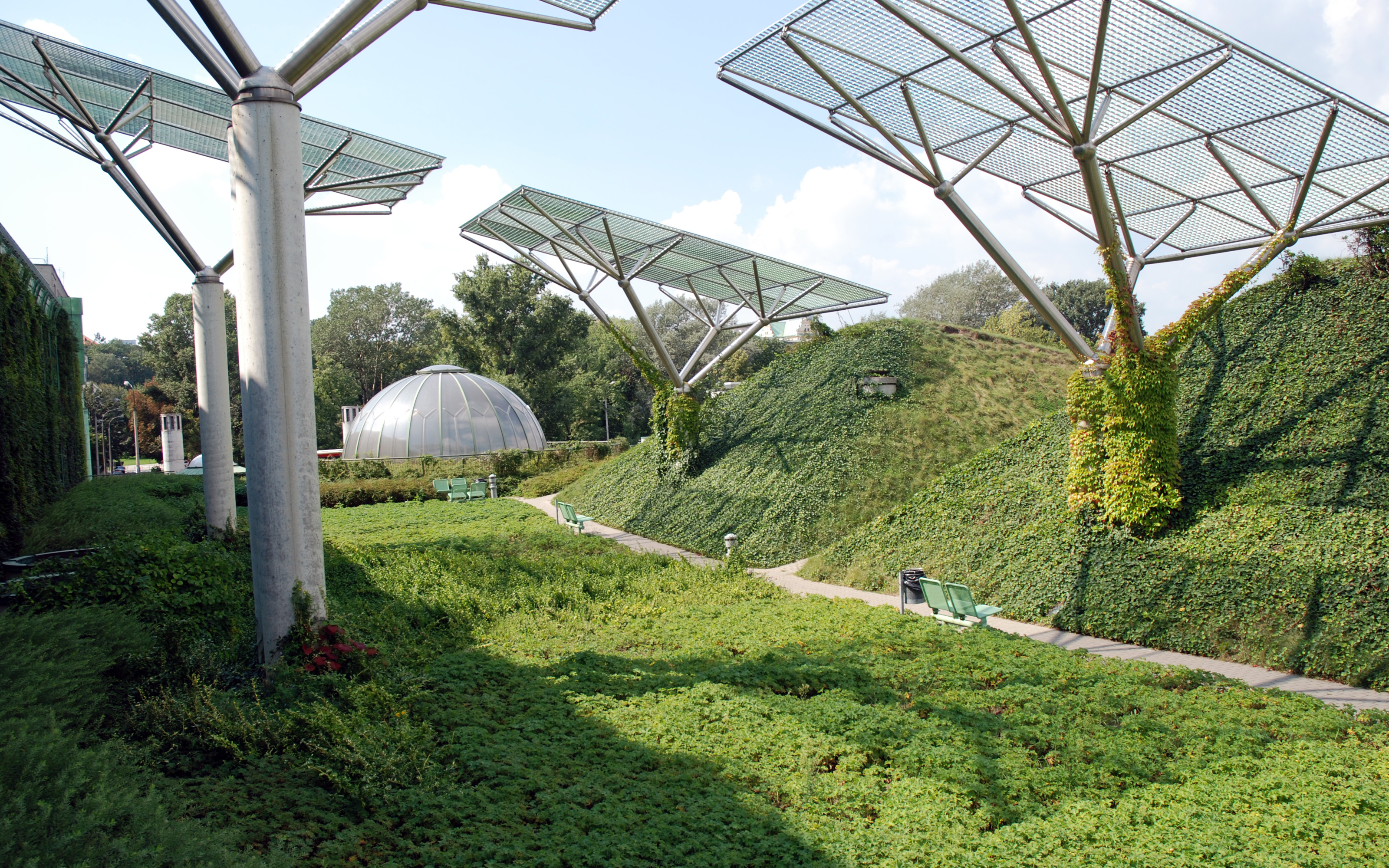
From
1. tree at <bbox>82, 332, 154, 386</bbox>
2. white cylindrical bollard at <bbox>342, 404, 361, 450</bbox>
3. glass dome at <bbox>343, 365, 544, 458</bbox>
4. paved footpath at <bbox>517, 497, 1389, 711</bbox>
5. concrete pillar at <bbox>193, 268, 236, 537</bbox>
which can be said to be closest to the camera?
paved footpath at <bbox>517, 497, 1389, 711</bbox>

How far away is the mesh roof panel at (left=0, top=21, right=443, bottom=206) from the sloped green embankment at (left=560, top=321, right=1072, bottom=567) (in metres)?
9.27

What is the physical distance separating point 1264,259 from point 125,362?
351 ft

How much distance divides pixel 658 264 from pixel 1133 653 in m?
16.4

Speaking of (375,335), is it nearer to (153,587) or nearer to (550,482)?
(550,482)

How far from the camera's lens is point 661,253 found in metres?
19.5

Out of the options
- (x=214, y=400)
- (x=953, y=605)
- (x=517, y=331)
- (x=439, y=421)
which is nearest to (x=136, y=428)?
(x=517, y=331)

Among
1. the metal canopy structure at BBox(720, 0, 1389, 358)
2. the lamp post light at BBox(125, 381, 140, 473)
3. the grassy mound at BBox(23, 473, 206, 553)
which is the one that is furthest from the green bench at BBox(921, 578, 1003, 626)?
the lamp post light at BBox(125, 381, 140, 473)

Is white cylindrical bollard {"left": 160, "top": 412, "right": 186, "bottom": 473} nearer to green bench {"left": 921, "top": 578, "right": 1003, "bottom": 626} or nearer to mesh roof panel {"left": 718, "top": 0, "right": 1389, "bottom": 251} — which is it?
mesh roof panel {"left": 718, "top": 0, "right": 1389, "bottom": 251}

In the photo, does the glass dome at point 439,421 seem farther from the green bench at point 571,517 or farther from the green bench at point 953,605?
the green bench at point 953,605

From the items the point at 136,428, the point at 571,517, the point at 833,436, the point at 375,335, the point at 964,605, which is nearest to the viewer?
the point at 964,605

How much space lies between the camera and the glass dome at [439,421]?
36.2 metres

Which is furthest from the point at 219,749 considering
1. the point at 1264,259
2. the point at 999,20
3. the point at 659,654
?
the point at 1264,259

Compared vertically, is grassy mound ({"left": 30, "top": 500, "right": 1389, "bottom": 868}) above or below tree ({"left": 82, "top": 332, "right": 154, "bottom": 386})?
below

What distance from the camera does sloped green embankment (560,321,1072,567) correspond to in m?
15.5
